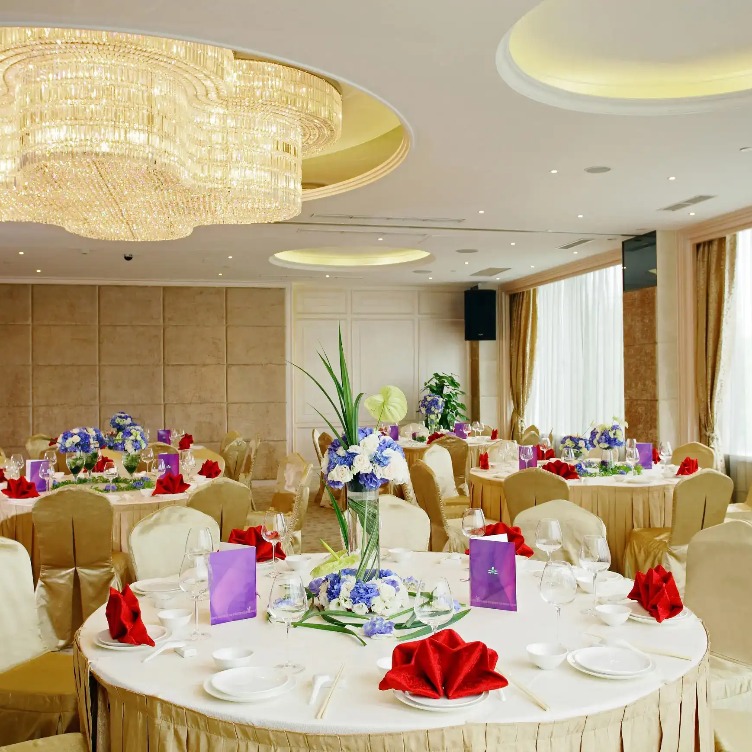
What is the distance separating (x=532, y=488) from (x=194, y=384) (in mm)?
8134

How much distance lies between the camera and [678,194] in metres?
6.89

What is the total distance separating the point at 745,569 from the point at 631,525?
283cm

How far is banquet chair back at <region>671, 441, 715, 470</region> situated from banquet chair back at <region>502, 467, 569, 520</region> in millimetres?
2493

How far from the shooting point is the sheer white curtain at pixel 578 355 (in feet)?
34.7

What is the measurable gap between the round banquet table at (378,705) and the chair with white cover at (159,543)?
98cm

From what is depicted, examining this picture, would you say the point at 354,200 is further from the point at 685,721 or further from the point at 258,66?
the point at 685,721

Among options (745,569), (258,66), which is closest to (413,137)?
(258,66)

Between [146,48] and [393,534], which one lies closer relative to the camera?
[146,48]

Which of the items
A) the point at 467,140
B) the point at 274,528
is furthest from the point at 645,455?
the point at 274,528

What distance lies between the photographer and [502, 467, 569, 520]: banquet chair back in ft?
17.5

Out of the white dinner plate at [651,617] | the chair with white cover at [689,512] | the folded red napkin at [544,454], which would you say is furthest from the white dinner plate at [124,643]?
the folded red napkin at [544,454]

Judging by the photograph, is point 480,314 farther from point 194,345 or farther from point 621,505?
point 621,505

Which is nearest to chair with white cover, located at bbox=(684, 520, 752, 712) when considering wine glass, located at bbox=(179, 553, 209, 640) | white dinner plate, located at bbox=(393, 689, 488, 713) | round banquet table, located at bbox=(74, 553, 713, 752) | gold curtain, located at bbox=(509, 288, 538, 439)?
round banquet table, located at bbox=(74, 553, 713, 752)

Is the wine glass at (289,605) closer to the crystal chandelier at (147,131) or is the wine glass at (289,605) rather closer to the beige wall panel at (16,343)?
the crystal chandelier at (147,131)
